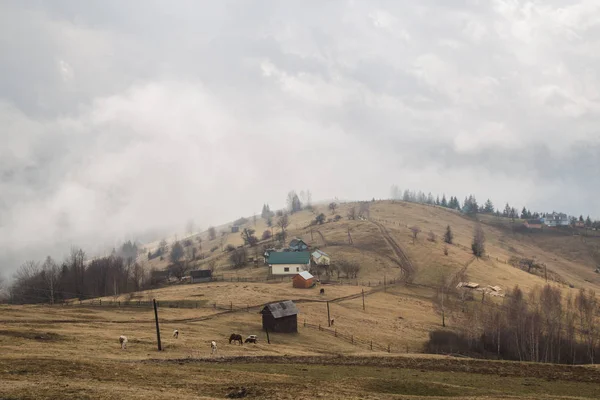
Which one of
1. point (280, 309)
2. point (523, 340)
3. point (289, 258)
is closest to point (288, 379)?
point (280, 309)

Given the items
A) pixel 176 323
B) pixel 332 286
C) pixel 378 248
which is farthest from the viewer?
pixel 378 248

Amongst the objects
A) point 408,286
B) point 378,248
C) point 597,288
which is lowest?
point 597,288

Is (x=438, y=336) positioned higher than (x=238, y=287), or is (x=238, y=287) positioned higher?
(x=238, y=287)

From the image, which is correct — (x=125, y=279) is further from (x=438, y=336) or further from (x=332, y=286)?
(x=438, y=336)

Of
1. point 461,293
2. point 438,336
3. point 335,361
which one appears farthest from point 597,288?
point 335,361

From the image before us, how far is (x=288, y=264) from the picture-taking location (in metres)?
147

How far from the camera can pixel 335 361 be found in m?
49.5

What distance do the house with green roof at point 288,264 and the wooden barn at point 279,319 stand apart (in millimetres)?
68673

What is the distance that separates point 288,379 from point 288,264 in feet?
366

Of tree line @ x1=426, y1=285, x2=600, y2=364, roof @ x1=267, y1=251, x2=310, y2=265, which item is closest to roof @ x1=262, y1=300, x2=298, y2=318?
tree line @ x1=426, y1=285, x2=600, y2=364

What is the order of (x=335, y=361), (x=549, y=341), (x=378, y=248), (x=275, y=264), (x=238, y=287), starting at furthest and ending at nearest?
(x=378, y=248) → (x=275, y=264) → (x=238, y=287) → (x=549, y=341) → (x=335, y=361)

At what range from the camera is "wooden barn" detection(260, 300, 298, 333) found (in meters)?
75.7

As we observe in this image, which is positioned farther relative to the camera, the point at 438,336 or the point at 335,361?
the point at 438,336

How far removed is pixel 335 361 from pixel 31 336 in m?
35.5
